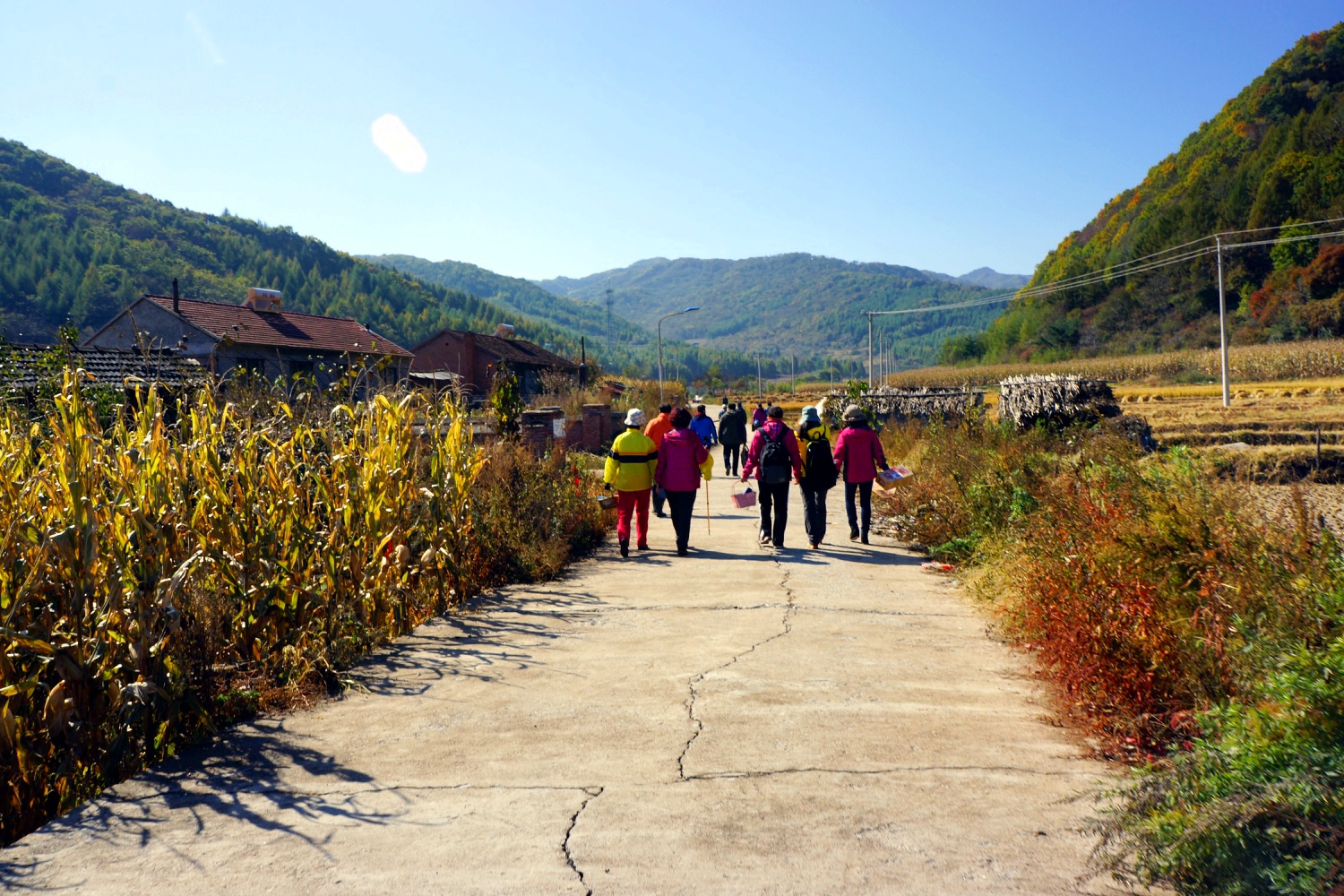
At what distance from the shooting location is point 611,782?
4.15 meters

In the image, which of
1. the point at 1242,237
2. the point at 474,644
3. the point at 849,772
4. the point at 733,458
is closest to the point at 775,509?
the point at 474,644

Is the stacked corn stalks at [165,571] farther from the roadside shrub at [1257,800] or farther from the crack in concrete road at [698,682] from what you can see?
the roadside shrub at [1257,800]

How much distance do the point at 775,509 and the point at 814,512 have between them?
47 centimetres

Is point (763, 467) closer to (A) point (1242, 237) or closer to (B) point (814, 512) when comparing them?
(B) point (814, 512)

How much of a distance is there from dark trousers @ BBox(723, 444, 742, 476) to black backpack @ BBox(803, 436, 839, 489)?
28.0 ft

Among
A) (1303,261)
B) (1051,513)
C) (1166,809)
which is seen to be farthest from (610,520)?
(1303,261)

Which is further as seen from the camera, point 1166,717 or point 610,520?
point 610,520

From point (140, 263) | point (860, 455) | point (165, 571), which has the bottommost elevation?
point (165, 571)

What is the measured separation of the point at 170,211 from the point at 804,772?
141 m

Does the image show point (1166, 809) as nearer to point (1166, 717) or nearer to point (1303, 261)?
point (1166, 717)

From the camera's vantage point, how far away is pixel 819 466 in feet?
37.2

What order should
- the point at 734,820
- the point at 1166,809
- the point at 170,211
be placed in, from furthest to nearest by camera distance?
the point at 170,211 → the point at 734,820 → the point at 1166,809

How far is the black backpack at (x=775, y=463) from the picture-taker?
36.4 ft

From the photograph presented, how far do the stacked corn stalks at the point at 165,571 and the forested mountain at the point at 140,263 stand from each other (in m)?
82.1
